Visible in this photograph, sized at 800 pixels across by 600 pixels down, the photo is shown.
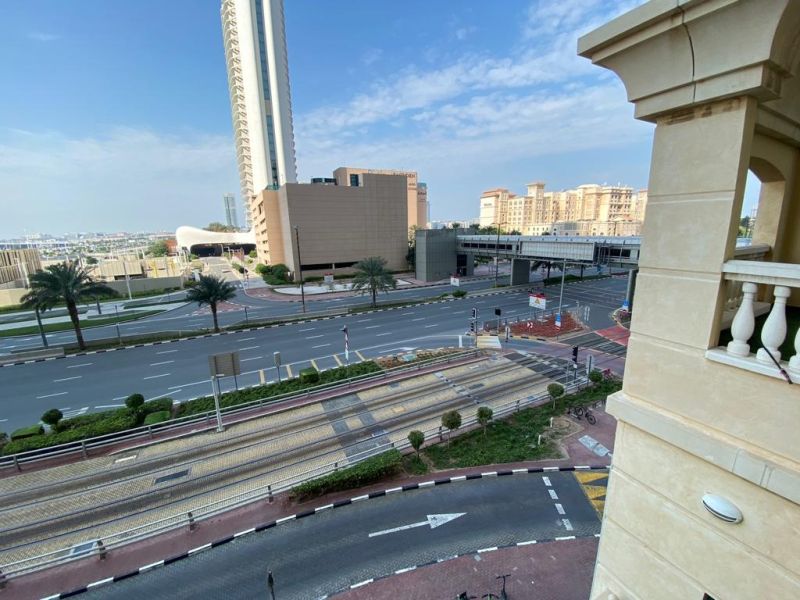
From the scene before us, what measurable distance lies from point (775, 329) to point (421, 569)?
30.0ft

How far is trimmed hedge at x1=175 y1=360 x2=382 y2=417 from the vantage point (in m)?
16.2

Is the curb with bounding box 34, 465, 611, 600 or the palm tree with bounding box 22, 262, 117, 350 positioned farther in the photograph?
the palm tree with bounding box 22, 262, 117, 350

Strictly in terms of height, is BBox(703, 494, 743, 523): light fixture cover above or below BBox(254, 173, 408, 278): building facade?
below

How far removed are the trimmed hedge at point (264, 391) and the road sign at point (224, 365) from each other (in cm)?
265

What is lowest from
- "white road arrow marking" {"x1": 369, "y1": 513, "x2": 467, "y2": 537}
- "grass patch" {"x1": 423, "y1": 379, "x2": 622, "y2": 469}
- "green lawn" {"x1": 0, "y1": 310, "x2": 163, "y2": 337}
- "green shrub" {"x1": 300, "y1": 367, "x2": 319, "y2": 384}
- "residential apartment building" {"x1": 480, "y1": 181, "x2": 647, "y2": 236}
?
"white road arrow marking" {"x1": 369, "y1": 513, "x2": 467, "y2": 537}

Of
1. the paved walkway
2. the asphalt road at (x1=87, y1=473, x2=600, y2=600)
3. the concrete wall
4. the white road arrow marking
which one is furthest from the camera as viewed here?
the concrete wall

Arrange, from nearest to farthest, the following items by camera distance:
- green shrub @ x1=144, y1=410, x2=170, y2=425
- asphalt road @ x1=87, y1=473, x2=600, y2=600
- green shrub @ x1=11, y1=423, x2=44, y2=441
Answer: asphalt road @ x1=87, y1=473, x2=600, y2=600 < green shrub @ x1=11, y1=423, x2=44, y2=441 < green shrub @ x1=144, y1=410, x2=170, y2=425

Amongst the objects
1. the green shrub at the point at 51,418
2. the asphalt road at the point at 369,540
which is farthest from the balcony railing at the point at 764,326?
the green shrub at the point at 51,418

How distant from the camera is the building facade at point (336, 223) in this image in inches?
2119

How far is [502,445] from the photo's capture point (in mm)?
12969

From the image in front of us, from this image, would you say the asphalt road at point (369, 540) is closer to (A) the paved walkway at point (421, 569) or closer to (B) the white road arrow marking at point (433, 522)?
(B) the white road arrow marking at point (433, 522)

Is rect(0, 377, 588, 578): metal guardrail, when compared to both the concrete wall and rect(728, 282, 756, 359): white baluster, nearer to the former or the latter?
rect(728, 282, 756, 359): white baluster

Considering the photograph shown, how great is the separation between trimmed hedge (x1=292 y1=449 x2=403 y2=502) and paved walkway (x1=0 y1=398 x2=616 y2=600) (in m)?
0.53

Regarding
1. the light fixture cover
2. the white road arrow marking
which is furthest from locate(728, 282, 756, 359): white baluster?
the white road arrow marking
